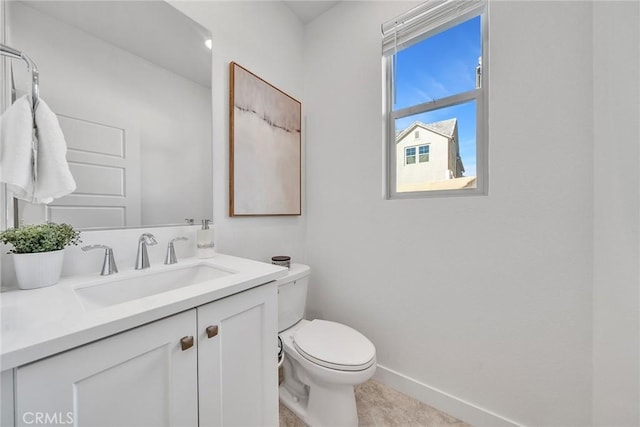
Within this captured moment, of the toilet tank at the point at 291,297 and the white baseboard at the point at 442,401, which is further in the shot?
the toilet tank at the point at 291,297

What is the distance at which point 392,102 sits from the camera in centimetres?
152

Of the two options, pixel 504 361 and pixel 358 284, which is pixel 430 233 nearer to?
pixel 358 284

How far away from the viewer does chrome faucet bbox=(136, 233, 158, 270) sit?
945 mm

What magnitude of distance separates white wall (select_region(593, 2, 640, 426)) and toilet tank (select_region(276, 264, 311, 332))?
51.8 inches

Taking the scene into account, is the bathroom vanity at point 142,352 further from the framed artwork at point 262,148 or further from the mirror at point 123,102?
the framed artwork at point 262,148

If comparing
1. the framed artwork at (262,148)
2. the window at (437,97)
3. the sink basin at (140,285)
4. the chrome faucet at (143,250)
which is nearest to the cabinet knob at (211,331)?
the sink basin at (140,285)

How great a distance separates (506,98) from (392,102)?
59 centimetres

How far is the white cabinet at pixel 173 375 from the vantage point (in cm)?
45

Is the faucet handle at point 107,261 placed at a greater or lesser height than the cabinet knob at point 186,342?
greater

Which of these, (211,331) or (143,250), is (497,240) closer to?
(211,331)

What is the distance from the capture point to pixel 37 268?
706 mm

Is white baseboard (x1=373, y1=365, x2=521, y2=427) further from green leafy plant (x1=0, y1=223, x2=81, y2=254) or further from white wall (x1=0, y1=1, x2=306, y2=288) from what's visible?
green leafy plant (x1=0, y1=223, x2=81, y2=254)

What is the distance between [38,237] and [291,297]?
1043 mm

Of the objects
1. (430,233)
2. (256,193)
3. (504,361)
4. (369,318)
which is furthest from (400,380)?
(256,193)
